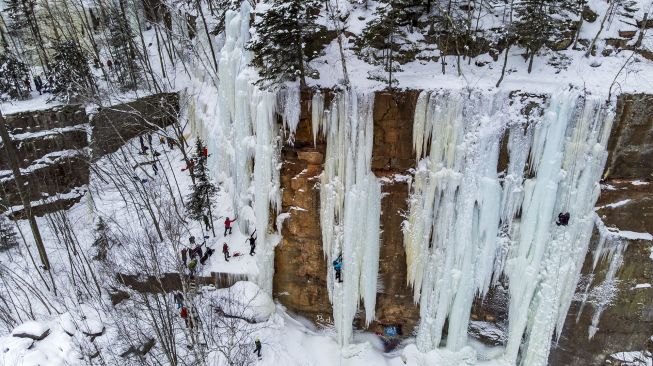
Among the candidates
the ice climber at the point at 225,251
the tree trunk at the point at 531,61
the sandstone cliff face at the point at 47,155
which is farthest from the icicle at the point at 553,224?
the sandstone cliff face at the point at 47,155

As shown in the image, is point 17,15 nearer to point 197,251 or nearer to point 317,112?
point 197,251

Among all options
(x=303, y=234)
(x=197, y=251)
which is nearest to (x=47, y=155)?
(x=197, y=251)

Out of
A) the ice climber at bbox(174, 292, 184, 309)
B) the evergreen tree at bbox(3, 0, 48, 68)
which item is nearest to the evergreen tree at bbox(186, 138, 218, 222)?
the ice climber at bbox(174, 292, 184, 309)

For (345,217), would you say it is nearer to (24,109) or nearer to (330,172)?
(330,172)

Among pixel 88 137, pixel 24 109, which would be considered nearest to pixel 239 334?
pixel 88 137

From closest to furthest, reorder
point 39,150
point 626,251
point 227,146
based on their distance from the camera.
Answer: point 626,251 → point 227,146 → point 39,150
